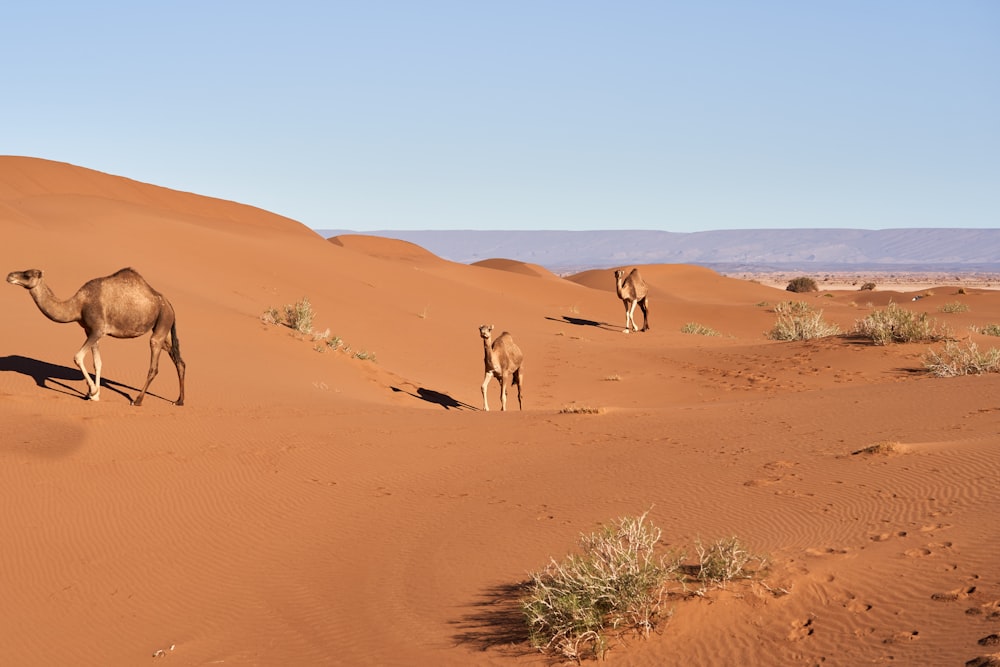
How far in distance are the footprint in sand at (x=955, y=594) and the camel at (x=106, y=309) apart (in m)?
10.9

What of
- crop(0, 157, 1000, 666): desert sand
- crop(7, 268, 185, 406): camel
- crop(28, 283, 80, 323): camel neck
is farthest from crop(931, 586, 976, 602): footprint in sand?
crop(28, 283, 80, 323): camel neck

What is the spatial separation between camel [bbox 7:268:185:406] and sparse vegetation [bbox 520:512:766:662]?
29.1 ft

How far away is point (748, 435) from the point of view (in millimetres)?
12477

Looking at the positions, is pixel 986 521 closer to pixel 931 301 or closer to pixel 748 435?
pixel 748 435

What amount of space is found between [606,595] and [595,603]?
0.40ft

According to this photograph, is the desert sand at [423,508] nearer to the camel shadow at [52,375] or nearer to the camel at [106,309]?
the camel shadow at [52,375]

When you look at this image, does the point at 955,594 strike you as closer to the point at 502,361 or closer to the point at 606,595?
the point at 606,595

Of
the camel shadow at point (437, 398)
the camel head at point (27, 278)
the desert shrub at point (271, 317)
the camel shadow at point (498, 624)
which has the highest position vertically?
the camel head at point (27, 278)

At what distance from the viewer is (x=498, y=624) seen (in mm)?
6887

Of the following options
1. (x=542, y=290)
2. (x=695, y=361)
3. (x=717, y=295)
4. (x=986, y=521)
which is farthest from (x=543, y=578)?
(x=717, y=295)

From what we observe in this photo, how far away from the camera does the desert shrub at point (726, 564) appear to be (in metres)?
6.68

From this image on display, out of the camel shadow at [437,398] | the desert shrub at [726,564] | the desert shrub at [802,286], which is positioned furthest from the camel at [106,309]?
the desert shrub at [802,286]

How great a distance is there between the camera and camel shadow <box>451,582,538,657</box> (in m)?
6.57

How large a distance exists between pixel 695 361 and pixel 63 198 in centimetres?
2752
